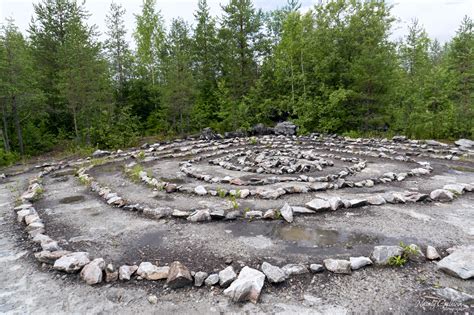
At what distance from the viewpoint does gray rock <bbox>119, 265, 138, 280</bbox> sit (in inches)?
155

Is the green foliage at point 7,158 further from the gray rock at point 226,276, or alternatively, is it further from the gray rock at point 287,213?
the gray rock at point 226,276

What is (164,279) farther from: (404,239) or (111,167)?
(111,167)

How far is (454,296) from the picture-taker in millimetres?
3264

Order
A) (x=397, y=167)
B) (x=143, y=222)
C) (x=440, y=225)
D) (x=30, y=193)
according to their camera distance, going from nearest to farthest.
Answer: (x=440, y=225) → (x=143, y=222) → (x=30, y=193) → (x=397, y=167)

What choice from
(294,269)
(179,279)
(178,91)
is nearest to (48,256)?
(179,279)

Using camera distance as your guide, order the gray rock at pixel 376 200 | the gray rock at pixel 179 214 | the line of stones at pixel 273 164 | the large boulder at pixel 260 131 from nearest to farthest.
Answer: the gray rock at pixel 179 214 → the gray rock at pixel 376 200 → the line of stones at pixel 273 164 → the large boulder at pixel 260 131

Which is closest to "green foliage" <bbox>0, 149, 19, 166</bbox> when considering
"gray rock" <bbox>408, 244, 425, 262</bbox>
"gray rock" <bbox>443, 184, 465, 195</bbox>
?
"gray rock" <bbox>408, 244, 425, 262</bbox>

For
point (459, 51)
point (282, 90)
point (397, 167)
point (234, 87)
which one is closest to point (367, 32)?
point (459, 51)

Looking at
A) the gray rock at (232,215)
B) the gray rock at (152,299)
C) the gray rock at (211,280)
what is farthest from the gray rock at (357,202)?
the gray rock at (152,299)

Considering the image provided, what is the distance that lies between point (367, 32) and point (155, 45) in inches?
764

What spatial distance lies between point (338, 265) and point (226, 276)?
5.09 feet

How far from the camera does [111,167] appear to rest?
38.2ft

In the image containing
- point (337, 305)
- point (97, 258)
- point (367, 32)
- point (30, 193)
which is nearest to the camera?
point (337, 305)

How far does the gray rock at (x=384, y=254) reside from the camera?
13.4 ft
